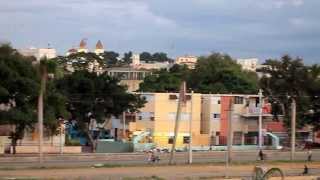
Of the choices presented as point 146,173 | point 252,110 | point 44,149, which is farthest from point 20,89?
point 252,110

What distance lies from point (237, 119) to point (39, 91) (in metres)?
41.6

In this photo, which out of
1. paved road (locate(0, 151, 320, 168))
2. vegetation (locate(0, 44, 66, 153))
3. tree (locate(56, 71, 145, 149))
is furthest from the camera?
tree (locate(56, 71, 145, 149))

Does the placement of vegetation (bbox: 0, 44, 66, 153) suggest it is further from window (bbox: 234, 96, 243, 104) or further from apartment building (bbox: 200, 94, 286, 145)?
window (bbox: 234, 96, 243, 104)

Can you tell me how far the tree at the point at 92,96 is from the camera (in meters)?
79.8

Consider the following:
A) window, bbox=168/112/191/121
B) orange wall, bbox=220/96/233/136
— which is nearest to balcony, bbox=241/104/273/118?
orange wall, bbox=220/96/233/136

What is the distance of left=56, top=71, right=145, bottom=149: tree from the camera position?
7975 cm

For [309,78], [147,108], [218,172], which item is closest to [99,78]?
[147,108]

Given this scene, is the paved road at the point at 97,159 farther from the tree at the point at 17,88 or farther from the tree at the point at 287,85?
the tree at the point at 287,85

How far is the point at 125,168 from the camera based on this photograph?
51.8m

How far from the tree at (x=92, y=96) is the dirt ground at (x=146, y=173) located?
2625 cm

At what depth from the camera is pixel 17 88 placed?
6281 cm

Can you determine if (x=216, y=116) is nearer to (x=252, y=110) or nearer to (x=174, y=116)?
(x=252, y=110)

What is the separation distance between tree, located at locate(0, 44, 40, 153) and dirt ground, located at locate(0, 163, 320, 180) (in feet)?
46.4

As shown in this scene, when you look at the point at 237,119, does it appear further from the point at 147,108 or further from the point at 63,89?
the point at 63,89
